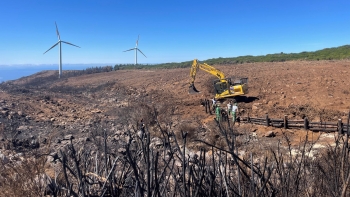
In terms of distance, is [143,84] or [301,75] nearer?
[301,75]

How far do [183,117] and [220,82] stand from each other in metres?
3.40

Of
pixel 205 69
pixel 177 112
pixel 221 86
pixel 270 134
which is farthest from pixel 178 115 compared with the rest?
pixel 270 134

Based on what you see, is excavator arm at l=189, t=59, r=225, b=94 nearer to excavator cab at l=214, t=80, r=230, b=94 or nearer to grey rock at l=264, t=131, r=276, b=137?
excavator cab at l=214, t=80, r=230, b=94

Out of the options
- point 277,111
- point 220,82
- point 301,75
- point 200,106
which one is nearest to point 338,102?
point 277,111

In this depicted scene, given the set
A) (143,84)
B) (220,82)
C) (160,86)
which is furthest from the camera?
(143,84)

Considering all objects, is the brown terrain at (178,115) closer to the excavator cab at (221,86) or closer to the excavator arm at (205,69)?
the excavator cab at (221,86)

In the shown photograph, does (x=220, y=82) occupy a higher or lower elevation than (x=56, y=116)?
higher

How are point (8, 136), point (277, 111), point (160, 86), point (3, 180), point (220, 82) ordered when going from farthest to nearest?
point (160, 86) → point (220, 82) → point (277, 111) → point (8, 136) → point (3, 180)

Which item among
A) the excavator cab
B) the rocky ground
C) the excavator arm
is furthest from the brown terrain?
the excavator arm

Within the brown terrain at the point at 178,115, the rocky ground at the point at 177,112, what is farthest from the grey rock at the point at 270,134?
the rocky ground at the point at 177,112

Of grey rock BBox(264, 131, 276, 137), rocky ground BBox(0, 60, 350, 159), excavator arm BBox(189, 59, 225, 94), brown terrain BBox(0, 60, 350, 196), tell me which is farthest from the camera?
excavator arm BBox(189, 59, 225, 94)

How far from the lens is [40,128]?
1697 centimetres

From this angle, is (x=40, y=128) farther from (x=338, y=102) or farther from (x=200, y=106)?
(x=338, y=102)

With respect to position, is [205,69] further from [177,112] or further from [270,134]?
[270,134]
